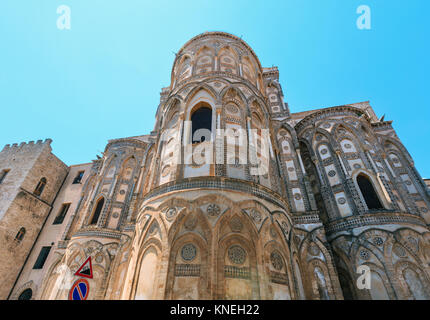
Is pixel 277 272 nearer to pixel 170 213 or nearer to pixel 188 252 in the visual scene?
pixel 188 252

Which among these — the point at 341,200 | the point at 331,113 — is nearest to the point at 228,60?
the point at 331,113

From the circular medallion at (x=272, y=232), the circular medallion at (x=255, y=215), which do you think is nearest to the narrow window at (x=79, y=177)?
the circular medallion at (x=255, y=215)

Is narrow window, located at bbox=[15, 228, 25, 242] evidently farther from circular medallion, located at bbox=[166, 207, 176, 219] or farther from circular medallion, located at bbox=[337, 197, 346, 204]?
circular medallion, located at bbox=[337, 197, 346, 204]

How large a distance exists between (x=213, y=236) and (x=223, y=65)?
1107 centimetres

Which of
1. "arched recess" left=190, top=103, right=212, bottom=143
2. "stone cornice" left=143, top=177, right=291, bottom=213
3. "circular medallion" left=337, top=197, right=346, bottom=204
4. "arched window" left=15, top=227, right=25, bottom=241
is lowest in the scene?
"stone cornice" left=143, top=177, right=291, bottom=213

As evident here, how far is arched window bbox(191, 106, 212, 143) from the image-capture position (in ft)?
37.7

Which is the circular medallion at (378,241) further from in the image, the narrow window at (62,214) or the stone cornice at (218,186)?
the narrow window at (62,214)

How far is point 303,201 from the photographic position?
13148 millimetres

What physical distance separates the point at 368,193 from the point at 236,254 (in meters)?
9.27

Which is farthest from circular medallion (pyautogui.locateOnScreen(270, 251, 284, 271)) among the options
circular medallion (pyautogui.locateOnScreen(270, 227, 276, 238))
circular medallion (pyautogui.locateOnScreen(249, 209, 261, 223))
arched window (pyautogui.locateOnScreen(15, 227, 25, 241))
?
arched window (pyautogui.locateOnScreen(15, 227, 25, 241))

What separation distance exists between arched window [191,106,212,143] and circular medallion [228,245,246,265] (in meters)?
5.29
